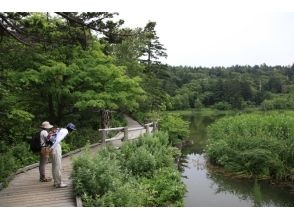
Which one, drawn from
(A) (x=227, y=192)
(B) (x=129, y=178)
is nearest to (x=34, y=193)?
(B) (x=129, y=178)

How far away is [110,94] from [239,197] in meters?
6.36

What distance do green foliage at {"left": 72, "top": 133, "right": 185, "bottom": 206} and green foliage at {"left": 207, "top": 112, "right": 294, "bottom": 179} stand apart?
4990 millimetres

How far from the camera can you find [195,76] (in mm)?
98125

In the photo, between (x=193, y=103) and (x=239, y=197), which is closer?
(x=239, y=197)

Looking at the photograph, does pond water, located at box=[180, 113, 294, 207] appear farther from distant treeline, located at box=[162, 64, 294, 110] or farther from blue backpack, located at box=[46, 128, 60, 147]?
distant treeline, located at box=[162, 64, 294, 110]

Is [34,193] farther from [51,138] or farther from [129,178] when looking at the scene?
[129,178]

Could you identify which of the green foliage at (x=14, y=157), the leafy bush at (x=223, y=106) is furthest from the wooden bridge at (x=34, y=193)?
the leafy bush at (x=223, y=106)

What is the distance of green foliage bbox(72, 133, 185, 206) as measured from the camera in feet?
31.6

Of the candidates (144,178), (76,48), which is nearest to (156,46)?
(76,48)

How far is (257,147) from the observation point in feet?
68.3

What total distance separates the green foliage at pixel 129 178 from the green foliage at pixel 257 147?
16.4ft

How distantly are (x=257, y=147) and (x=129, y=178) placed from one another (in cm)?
1077

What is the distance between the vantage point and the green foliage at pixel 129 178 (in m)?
9.64
